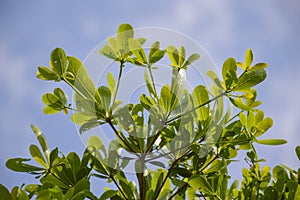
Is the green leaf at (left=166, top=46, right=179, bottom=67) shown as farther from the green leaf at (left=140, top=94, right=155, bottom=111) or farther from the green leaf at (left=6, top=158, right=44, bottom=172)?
the green leaf at (left=6, top=158, right=44, bottom=172)

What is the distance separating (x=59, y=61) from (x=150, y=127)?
18.3 inches

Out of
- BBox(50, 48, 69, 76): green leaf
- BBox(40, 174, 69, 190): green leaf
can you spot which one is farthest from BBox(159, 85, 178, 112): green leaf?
BBox(40, 174, 69, 190): green leaf

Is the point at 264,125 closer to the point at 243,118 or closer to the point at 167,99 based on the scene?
the point at 243,118

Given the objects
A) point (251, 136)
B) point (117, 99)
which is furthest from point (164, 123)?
point (251, 136)

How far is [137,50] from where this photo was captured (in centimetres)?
154

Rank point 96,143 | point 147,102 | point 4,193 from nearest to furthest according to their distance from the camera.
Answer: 1. point 4,193
2. point 147,102
3. point 96,143

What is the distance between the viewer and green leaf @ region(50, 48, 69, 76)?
1.52 m

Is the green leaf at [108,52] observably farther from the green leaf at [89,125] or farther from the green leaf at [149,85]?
the green leaf at [89,125]

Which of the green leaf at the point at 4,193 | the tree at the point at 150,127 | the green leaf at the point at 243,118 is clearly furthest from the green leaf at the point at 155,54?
the green leaf at the point at 4,193

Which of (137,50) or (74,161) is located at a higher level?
(137,50)

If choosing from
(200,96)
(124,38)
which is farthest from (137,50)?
(200,96)

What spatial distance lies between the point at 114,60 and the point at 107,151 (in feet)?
1.37

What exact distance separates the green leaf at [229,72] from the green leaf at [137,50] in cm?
34

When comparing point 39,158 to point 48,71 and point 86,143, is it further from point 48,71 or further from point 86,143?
point 48,71
